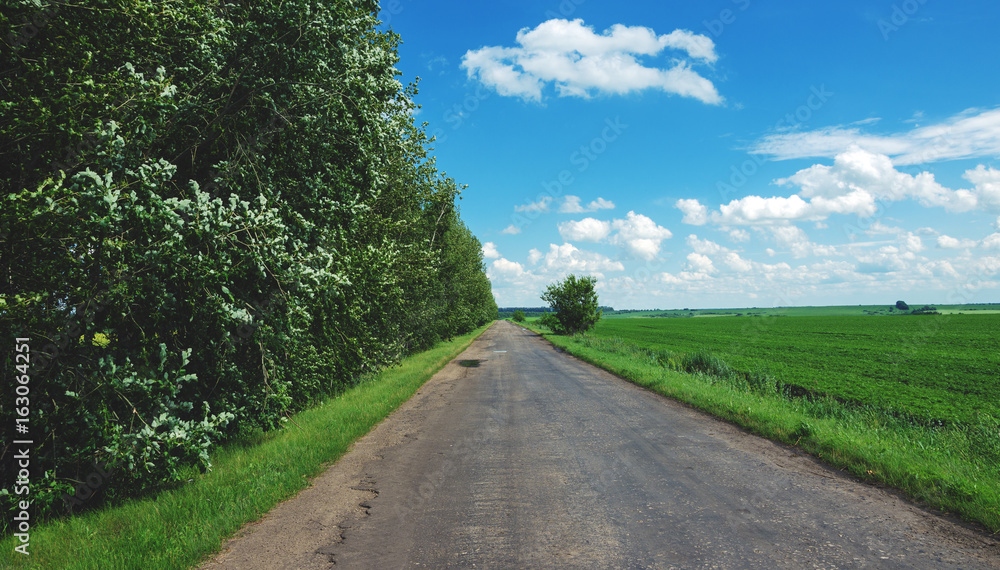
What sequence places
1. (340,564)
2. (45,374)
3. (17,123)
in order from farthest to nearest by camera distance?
(45,374)
(17,123)
(340,564)

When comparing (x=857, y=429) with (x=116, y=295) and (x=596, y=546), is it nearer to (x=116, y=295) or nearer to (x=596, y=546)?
(x=596, y=546)

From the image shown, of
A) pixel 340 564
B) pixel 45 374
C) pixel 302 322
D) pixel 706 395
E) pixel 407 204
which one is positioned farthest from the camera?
pixel 407 204

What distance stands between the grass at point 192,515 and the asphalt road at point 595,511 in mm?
293

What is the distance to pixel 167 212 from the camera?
5074 millimetres

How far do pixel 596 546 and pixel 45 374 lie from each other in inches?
251

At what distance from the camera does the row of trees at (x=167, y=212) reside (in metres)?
4.96

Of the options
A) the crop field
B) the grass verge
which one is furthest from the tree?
the grass verge

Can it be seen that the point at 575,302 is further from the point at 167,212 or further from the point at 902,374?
the point at 167,212

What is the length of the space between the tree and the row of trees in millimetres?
41932

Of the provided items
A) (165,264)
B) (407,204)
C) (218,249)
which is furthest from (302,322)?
(407,204)

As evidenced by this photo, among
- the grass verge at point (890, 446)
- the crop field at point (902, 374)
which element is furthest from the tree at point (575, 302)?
the grass verge at point (890, 446)

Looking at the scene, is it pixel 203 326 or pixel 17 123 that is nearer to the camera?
pixel 17 123

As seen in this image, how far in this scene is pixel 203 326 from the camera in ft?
22.1

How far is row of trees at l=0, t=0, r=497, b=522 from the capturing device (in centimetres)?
496
